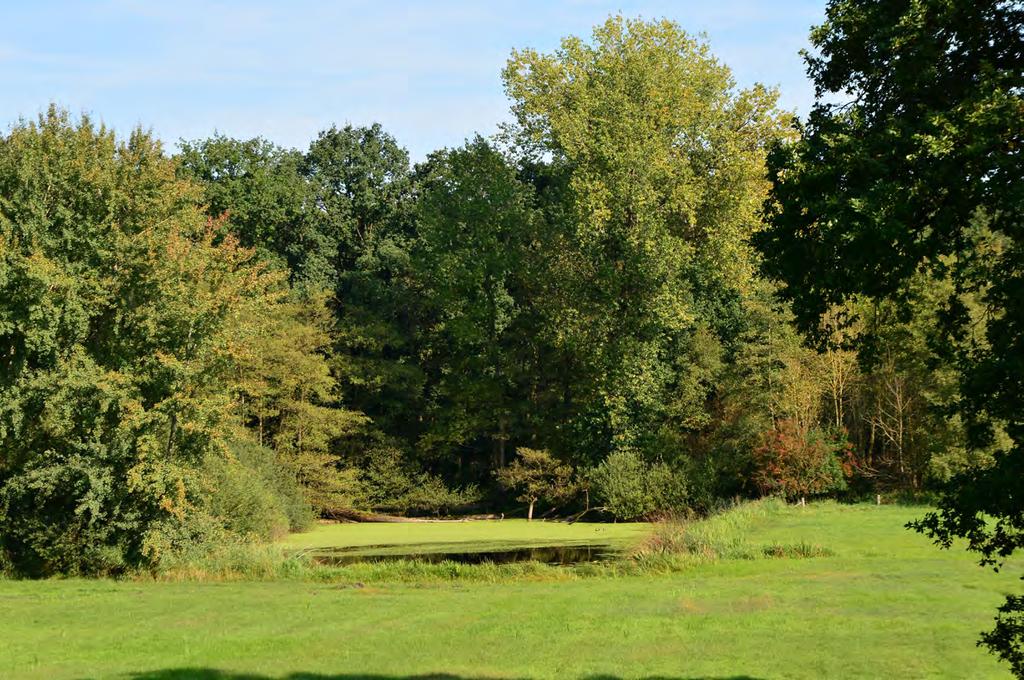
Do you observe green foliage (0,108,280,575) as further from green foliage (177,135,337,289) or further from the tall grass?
green foliage (177,135,337,289)

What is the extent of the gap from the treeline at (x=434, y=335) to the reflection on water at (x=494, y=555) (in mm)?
3190

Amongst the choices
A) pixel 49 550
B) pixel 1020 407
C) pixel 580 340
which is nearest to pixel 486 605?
pixel 1020 407

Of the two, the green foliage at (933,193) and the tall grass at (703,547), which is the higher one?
the green foliage at (933,193)

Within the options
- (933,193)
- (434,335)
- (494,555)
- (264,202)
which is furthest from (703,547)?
(264,202)

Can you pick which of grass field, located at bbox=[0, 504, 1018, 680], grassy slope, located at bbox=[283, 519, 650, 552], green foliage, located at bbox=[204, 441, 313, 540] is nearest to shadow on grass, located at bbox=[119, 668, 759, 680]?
grass field, located at bbox=[0, 504, 1018, 680]

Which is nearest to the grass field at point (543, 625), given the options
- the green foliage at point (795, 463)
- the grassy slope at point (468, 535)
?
the grassy slope at point (468, 535)

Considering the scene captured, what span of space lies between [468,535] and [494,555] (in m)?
7.48

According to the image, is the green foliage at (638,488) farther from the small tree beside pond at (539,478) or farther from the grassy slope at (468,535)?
the small tree beside pond at (539,478)

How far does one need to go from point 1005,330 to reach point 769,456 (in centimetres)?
3358

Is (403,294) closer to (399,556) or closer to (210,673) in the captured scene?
(399,556)

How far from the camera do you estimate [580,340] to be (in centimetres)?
4694

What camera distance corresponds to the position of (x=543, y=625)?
16.3 metres

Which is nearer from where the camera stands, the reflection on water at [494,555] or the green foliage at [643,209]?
the reflection on water at [494,555]

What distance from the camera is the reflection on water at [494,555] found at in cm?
3000
